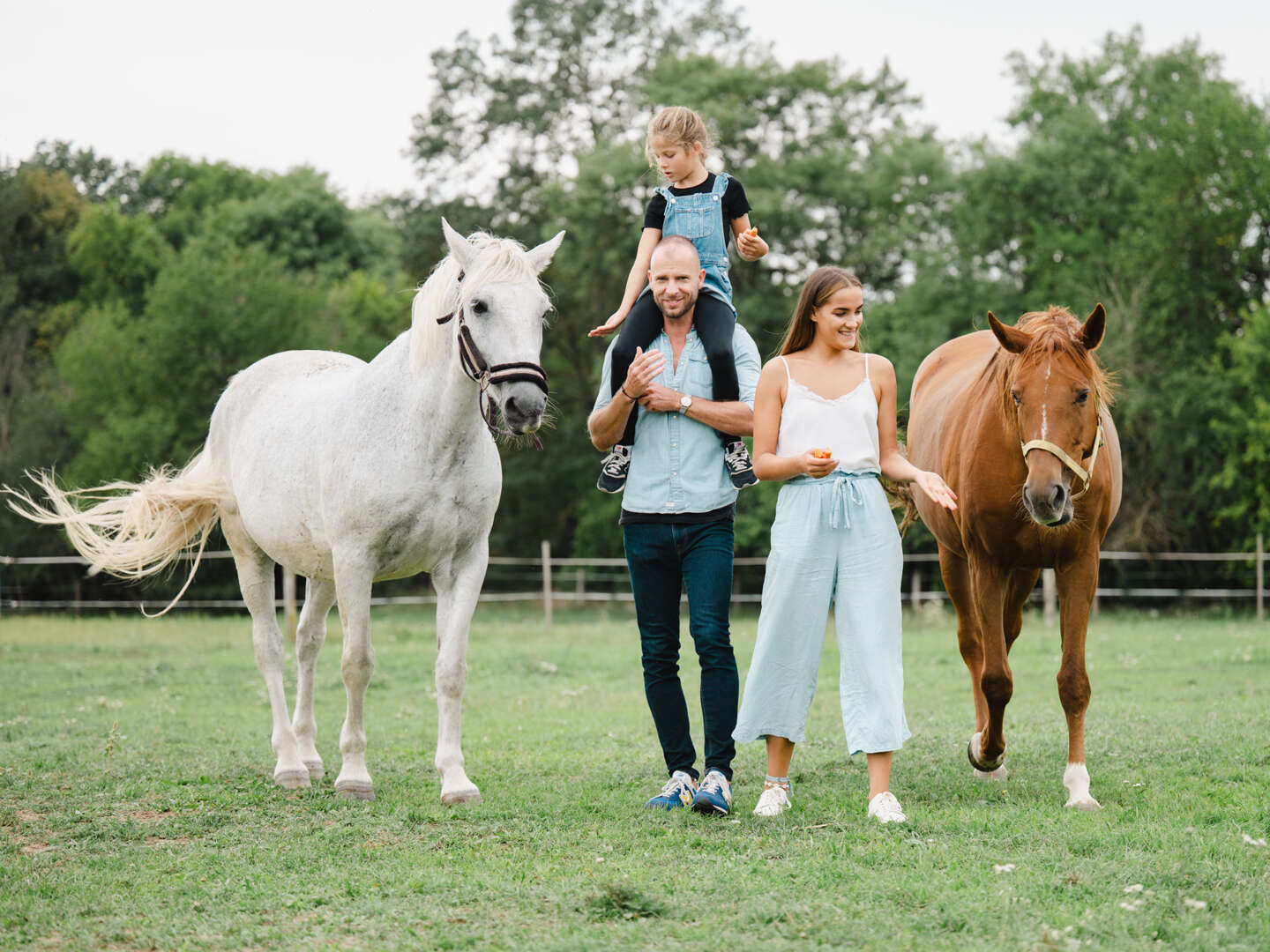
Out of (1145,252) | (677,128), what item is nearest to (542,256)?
(677,128)

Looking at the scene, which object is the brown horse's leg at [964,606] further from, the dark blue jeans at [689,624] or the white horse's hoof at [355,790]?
the white horse's hoof at [355,790]

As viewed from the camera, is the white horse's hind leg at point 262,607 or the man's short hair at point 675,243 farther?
the white horse's hind leg at point 262,607

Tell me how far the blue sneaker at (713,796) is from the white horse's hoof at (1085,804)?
141 centimetres

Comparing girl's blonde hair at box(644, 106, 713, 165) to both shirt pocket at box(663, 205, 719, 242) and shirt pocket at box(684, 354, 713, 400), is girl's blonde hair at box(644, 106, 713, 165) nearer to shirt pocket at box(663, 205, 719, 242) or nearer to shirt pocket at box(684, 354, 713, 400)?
shirt pocket at box(663, 205, 719, 242)

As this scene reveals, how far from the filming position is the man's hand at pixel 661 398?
15.7 ft

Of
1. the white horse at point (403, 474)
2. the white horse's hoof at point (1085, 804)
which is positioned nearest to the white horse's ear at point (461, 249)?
the white horse at point (403, 474)

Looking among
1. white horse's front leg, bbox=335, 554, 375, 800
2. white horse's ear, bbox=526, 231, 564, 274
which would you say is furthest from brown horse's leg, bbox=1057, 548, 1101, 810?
white horse's front leg, bbox=335, 554, 375, 800

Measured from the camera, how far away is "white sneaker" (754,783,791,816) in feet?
15.3

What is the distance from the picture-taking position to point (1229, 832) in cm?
426

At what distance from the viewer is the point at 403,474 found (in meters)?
5.32

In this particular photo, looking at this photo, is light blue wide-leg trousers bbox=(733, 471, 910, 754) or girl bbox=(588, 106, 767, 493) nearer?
light blue wide-leg trousers bbox=(733, 471, 910, 754)

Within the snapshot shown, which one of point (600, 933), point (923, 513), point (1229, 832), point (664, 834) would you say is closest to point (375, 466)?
point (664, 834)

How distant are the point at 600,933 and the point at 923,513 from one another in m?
4.27

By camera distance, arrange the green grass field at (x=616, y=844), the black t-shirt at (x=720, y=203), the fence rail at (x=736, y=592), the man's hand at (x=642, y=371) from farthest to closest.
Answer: the fence rail at (x=736, y=592) → the black t-shirt at (x=720, y=203) → the man's hand at (x=642, y=371) → the green grass field at (x=616, y=844)
